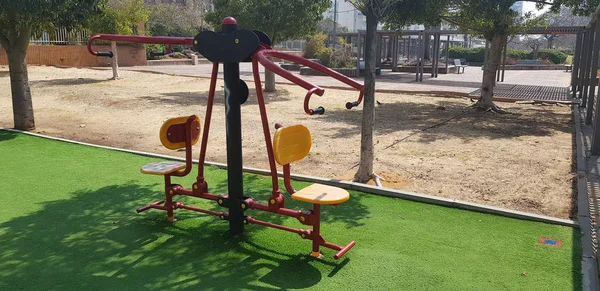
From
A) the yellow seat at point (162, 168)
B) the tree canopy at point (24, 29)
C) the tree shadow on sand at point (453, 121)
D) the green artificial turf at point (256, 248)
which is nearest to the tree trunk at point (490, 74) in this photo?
the tree shadow on sand at point (453, 121)

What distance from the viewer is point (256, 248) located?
13.4ft

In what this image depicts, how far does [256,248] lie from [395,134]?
5960mm

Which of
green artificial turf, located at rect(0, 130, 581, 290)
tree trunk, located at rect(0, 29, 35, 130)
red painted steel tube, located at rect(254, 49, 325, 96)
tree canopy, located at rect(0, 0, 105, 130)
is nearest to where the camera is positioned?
red painted steel tube, located at rect(254, 49, 325, 96)

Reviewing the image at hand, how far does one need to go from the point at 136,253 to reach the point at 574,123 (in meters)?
10.6

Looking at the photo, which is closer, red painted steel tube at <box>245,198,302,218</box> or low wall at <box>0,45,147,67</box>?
red painted steel tube at <box>245,198,302,218</box>

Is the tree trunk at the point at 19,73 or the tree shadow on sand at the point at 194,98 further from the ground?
the tree trunk at the point at 19,73

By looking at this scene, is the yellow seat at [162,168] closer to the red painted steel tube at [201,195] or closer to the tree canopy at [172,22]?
the red painted steel tube at [201,195]

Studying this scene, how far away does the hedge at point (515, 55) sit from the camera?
45.4m

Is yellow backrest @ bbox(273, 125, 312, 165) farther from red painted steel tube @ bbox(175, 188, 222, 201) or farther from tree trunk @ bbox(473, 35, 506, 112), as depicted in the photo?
tree trunk @ bbox(473, 35, 506, 112)

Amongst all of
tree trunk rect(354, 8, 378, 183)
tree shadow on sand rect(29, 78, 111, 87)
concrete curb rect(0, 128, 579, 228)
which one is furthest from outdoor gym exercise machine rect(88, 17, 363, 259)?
tree shadow on sand rect(29, 78, 111, 87)

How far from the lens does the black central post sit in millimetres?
4035

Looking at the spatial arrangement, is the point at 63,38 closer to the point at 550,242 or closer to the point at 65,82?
the point at 65,82

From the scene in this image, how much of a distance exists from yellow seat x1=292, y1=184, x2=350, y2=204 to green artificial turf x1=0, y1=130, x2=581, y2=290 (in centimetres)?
54

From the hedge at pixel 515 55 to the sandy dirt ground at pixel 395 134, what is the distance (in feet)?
114
